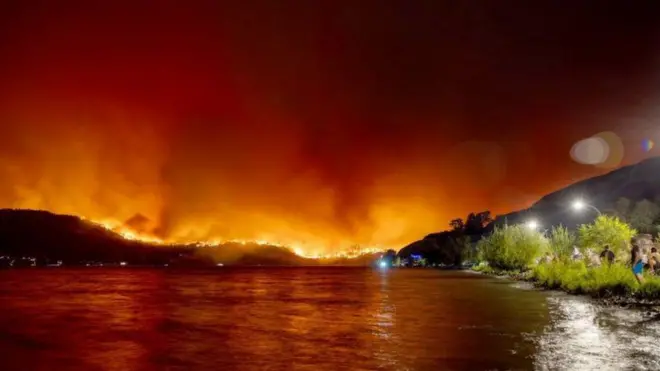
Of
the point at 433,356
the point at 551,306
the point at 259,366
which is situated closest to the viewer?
the point at 259,366

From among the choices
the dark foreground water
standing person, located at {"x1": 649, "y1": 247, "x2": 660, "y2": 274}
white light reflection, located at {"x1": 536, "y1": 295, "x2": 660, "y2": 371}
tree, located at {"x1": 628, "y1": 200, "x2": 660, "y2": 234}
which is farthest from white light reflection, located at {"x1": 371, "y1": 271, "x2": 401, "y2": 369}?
tree, located at {"x1": 628, "y1": 200, "x2": 660, "y2": 234}

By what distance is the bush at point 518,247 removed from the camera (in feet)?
329

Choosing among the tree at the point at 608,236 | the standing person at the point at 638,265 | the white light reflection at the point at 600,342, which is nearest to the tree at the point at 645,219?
the tree at the point at 608,236

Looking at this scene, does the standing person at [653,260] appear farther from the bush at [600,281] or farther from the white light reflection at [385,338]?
the white light reflection at [385,338]

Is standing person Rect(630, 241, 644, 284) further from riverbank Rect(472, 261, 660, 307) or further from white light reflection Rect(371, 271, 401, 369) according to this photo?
white light reflection Rect(371, 271, 401, 369)

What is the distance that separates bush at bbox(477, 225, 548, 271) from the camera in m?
100

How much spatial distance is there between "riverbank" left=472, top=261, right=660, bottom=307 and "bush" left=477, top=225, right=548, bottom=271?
102 feet

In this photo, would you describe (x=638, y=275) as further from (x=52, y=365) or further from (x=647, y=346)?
(x=52, y=365)

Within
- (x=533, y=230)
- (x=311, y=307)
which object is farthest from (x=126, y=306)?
(x=533, y=230)

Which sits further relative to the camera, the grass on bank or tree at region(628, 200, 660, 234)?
tree at region(628, 200, 660, 234)

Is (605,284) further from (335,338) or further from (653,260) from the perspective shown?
(335,338)

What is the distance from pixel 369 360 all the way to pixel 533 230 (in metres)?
90.6

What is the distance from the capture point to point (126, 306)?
4747 centimetres

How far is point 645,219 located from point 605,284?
75941 millimetres
